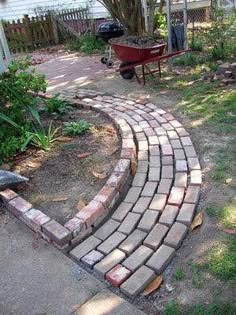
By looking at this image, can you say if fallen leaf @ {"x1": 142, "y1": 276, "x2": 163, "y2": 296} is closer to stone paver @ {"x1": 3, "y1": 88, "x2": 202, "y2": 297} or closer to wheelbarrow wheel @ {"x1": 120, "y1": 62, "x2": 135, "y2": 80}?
stone paver @ {"x1": 3, "y1": 88, "x2": 202, "y2": 297}

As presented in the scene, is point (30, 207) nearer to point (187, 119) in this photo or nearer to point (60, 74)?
point (187, 119)

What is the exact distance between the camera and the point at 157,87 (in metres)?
5.87

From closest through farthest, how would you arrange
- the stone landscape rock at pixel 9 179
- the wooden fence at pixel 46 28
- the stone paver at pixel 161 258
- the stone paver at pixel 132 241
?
the stone paver at pixel 161 258, the stone paver at pixel 132 241, the stone landscape rock at pixel 9 179, the wooden fence at pixel 46 28

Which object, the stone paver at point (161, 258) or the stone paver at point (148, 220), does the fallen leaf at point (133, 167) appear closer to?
the stone paver at point (148, 220)

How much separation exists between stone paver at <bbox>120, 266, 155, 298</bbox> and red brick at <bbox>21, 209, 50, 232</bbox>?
83cm

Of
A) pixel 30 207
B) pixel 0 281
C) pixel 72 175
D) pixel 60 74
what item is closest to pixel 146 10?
pixel 60 74

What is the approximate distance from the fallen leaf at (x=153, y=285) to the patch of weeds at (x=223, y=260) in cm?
29

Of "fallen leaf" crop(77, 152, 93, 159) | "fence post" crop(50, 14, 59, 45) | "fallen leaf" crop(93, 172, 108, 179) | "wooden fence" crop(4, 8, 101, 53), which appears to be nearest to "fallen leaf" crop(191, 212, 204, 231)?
"fallen leaf" crop(93, 172, 108, 179)

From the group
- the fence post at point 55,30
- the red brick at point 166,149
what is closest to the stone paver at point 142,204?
the red brick at point 166,149

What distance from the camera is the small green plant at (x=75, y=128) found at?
4.17 metres

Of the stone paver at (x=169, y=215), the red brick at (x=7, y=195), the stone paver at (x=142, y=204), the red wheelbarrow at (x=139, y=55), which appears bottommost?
the stone paver at (x=169, y=215)

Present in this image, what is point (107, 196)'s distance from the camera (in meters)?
2.94

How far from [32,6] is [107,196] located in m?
14.9

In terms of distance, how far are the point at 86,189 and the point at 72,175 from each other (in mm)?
289
